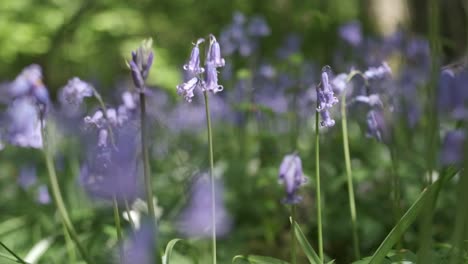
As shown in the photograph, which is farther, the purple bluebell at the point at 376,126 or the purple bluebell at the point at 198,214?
the purple bluebell at the point at 198,214

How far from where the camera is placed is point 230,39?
3.57 m

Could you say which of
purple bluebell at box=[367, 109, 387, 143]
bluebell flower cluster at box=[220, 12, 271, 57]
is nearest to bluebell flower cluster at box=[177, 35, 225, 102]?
purple bluebell at box=[367, 109, 387, 143]

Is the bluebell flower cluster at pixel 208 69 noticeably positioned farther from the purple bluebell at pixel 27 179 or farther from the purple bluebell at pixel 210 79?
the purple bluebell at pixel 27 179

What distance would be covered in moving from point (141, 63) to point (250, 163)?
6.82ft

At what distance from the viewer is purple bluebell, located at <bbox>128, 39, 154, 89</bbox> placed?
167 cm

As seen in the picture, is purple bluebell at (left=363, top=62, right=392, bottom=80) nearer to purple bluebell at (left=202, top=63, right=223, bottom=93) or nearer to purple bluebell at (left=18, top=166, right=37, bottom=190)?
purple bluebell at (left=202, top=63, right=223, bottom=93)

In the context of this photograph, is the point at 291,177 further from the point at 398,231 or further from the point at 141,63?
the point at 141,63

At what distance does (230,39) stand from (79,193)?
4.01 feet

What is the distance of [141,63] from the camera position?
66.4 inches

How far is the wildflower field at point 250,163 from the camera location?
1.69m

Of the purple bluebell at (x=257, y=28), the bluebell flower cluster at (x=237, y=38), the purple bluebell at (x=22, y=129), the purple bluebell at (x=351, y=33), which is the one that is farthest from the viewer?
the purple bluebell at (x=351, y=33)

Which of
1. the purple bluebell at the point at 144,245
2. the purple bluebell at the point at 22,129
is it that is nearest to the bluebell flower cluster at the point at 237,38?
the purple bluebell at the point at 22,129

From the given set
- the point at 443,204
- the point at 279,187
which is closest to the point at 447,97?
the point at 443,204

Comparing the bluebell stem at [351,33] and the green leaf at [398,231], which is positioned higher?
the bluebell stem at [351,33]
